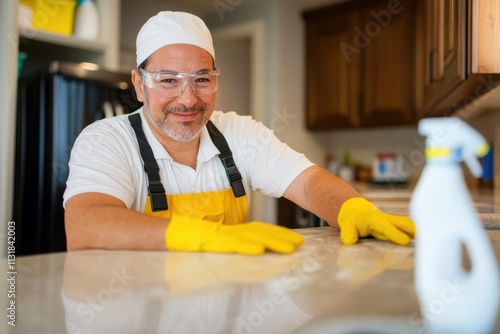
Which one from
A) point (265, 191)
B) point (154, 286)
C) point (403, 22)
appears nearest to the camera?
point (154, 286)

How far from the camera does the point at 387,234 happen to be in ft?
2.48

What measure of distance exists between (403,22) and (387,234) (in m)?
2.13

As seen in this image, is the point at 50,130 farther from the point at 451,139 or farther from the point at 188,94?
the point at 451,139

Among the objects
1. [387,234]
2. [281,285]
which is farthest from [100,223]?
[387,234]

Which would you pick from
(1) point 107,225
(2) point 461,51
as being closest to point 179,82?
(1) point 107,225

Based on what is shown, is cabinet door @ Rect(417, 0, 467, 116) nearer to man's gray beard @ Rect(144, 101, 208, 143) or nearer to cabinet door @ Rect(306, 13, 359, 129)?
man's gray beard @ Rect(144, 101, 208, 143)

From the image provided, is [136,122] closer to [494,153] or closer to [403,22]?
[494,153]

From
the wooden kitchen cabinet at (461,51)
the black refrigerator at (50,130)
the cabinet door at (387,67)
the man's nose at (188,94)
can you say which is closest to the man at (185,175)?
the man's nose at (188,94)

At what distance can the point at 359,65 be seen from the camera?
2.78 metres

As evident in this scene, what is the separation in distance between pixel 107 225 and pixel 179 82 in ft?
0.76

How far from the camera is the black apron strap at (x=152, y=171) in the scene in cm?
78

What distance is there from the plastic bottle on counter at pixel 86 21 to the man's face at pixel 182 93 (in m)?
1.22

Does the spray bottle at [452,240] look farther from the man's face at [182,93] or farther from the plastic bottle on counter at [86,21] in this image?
the plastic bottle on counter at [86,21]

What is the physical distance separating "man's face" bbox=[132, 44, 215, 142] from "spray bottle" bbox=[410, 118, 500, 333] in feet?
1.33
